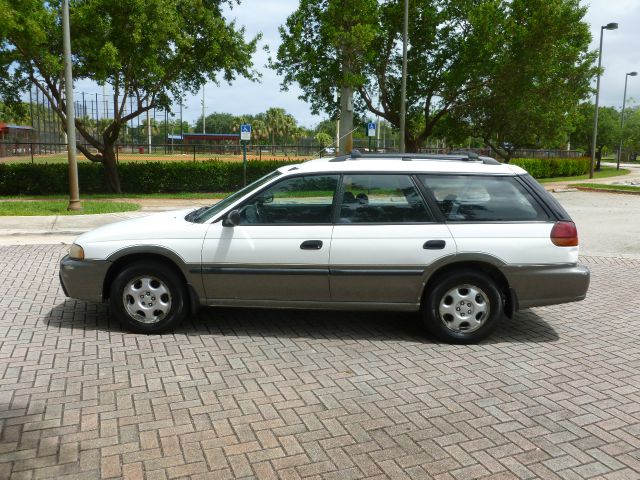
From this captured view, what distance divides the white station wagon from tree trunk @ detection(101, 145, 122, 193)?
18.5 metres

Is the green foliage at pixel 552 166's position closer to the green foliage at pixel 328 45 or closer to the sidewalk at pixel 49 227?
the green foliage at pixel 328 45

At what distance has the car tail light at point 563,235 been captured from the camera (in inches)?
213

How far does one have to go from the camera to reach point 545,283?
541cm

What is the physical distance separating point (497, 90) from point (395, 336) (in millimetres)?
21704

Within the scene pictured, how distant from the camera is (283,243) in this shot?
541 centimetres

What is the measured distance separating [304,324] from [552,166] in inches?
1552

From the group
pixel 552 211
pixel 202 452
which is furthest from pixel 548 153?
pixel 202 452

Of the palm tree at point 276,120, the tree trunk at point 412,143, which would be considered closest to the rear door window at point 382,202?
the tree trunk at point 412,143

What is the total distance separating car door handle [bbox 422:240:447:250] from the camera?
5352mm

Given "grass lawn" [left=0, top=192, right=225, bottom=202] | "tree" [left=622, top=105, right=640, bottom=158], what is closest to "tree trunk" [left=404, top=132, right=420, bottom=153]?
"grass lawn" [left=0, top=192, right=225, bottom=202]

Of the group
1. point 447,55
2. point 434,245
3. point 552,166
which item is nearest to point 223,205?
point 434,245

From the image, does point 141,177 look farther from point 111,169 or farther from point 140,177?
point 111,169

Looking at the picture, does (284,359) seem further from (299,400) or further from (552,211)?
(552,211)

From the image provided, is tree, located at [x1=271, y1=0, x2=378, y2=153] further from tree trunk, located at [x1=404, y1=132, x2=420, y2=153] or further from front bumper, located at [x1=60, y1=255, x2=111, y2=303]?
front bumper, located at [x1=60, y1=255, x2=111, y2=303]
